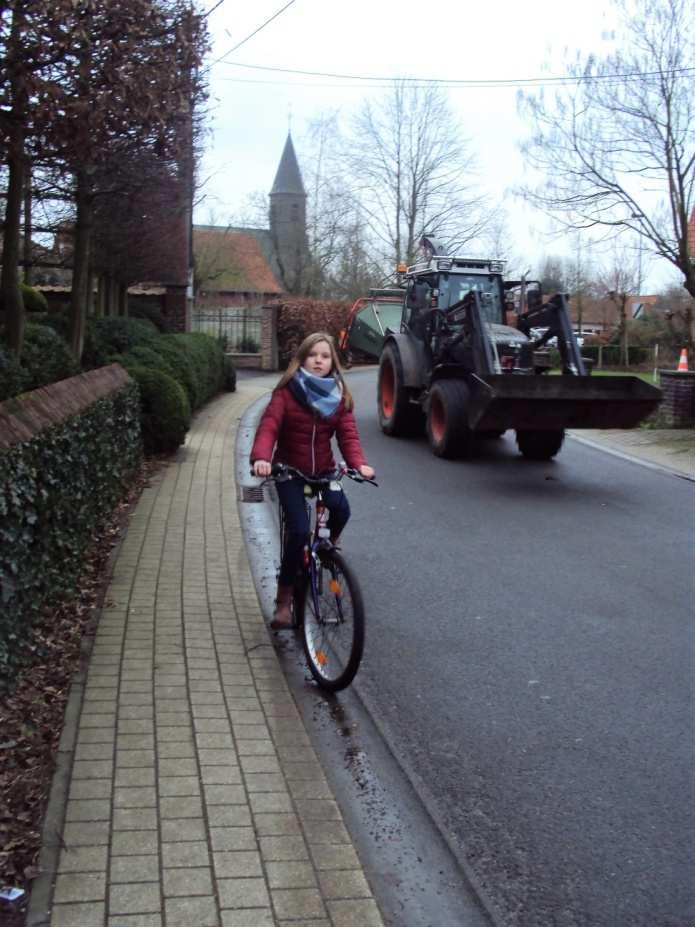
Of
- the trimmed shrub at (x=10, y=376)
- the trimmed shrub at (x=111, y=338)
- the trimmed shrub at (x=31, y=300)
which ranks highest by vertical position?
the trimmed shrub at (x=31, y=300)

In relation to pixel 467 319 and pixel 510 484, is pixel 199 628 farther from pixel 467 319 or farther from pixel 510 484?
pixel 467 319

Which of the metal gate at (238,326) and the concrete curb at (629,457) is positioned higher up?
the metal gate at (238,326)

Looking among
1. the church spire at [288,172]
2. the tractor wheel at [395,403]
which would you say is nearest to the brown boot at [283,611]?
the tractor wheel at [395,403]

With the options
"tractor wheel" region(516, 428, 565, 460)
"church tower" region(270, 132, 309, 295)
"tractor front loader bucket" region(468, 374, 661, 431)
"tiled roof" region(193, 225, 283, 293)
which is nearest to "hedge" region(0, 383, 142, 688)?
"tractor front loader bucket" region(468, 374, 661, 431)

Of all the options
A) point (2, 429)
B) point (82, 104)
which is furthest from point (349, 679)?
point (82, 104)

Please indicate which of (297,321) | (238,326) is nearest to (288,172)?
(238,326)

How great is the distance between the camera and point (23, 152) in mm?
7750

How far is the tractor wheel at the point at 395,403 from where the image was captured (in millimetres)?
13836

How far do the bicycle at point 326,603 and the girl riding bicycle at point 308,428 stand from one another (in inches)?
2.8

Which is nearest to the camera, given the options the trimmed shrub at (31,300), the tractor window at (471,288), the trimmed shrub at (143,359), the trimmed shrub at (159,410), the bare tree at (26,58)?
the bare tree at (26,58)

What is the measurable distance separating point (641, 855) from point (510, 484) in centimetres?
733

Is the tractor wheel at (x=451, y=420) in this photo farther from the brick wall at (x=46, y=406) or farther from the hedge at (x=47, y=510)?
the hedge at (x=47, y=510)

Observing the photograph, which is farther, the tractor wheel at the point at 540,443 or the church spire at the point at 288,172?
the church spire at the point at 288,172

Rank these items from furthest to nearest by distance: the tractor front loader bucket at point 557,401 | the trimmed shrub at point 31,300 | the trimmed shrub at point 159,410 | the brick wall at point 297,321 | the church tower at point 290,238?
the church tower at point 290,238
the brick wall at point 297,321
the trimmed shrub at point 31,300
the trimmed shrub at point 159,410
the tractor front loader bucket at point 557,401
